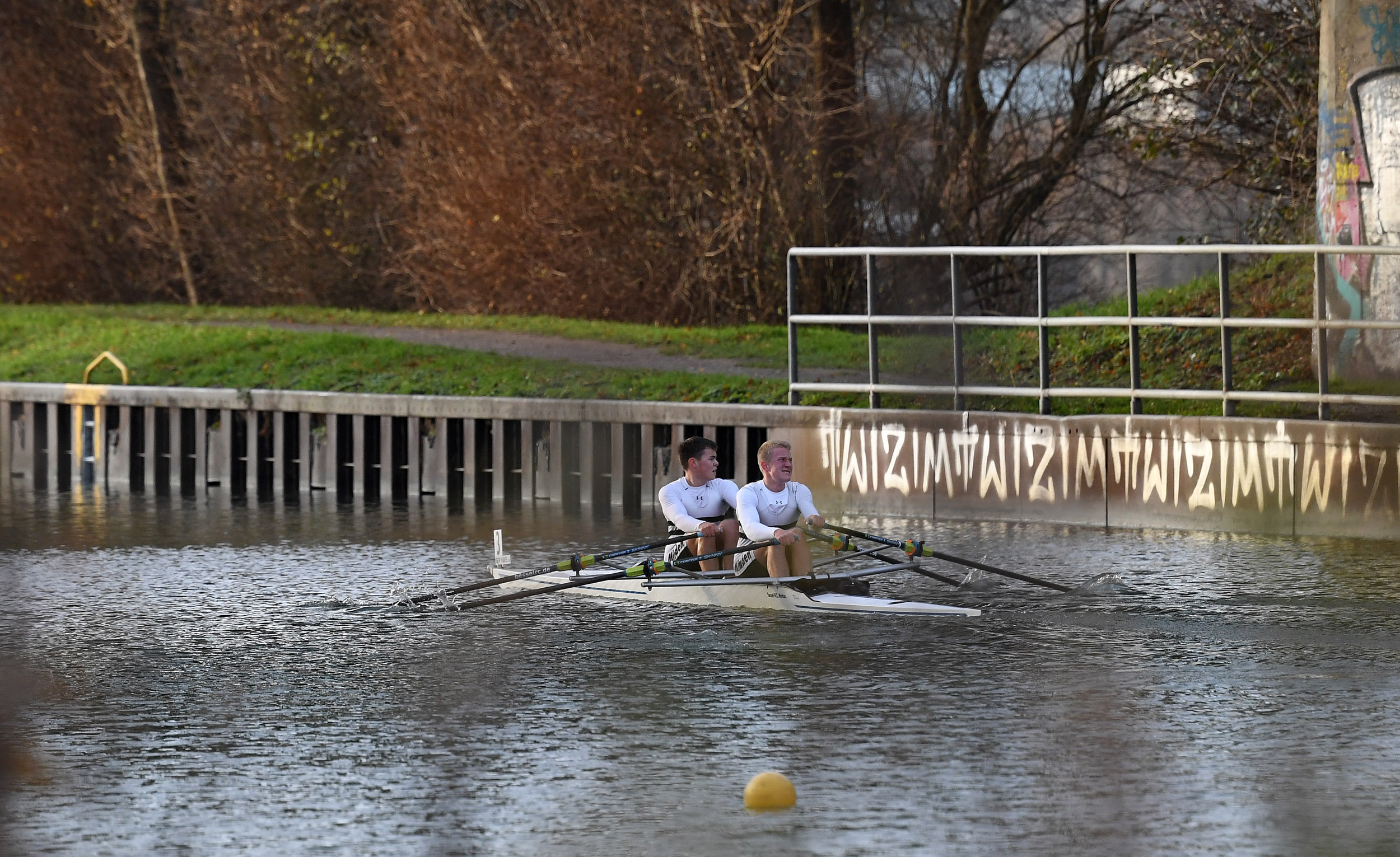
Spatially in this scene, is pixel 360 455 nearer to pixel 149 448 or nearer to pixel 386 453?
→ pixel 386 453

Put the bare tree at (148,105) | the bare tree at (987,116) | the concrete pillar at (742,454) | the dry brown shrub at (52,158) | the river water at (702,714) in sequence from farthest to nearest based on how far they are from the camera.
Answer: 1. the dry brown shrub at (52,158)
2. the bare tree at (148,105)
3. the bare tree at (987,116)
4. the concrete pillar at (742,454)
5. the river water at (702,714)

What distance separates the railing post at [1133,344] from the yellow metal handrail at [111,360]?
39.2 ft

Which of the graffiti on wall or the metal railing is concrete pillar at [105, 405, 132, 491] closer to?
the metal railing

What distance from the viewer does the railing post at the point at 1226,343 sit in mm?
15789

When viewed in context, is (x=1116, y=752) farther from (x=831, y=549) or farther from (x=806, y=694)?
(x=831, y=549)

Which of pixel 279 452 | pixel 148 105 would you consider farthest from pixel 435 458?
pixel 148 105

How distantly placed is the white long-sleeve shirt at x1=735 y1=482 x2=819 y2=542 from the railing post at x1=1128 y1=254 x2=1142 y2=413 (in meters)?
4.36

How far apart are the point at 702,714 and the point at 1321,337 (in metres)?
7.93

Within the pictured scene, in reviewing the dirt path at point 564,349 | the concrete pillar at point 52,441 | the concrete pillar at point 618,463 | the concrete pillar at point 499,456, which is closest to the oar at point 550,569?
the concrete pillar at point 618,463

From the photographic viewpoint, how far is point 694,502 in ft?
43.5

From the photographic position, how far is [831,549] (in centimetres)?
1530

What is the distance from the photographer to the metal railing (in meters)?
15.3

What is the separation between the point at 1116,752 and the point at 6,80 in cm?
3351

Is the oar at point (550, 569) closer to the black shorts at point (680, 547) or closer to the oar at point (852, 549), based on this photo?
the black shorts at point (680, 547)
